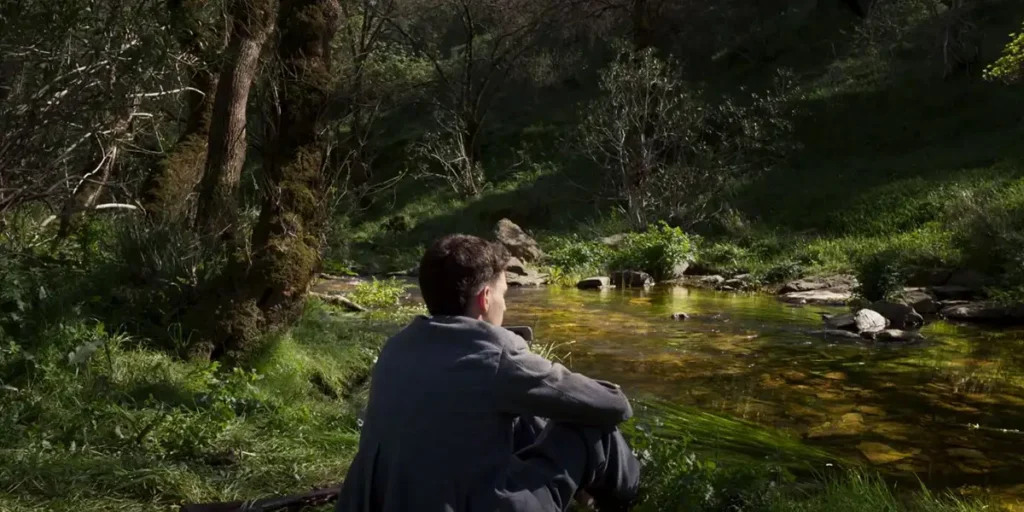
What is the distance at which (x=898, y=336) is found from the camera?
419 inches

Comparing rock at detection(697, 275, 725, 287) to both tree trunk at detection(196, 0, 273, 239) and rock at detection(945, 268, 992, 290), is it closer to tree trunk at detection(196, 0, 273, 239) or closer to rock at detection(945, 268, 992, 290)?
rock at detection(945, 268, 992, 290)

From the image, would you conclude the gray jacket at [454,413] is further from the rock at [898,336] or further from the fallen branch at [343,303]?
the rock at [898,336]

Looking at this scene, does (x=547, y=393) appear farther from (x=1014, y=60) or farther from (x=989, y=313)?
(x=1014, y=60)

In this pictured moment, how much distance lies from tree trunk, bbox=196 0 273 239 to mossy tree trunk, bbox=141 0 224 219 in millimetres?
179

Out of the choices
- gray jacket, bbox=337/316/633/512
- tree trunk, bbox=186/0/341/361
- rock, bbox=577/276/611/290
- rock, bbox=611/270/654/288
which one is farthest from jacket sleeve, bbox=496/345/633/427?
rock, bbox=611/270/654/288

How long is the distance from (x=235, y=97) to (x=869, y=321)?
736cm

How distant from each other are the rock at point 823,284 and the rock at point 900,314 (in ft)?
10.8

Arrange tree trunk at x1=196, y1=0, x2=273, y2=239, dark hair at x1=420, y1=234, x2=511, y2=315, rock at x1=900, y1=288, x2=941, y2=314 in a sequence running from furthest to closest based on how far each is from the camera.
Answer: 1. rock at x1=900, y1=288, x2=941, y2=314
2. tree trunk at x1=196, y1=0, x2=273, y2=239
3. dark hair at x1=420, y1=234, x2=511, y2=315

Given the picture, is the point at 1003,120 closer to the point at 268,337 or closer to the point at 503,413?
the point at 268,337

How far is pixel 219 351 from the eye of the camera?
663 cm

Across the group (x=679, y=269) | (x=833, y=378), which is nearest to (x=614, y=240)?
(x=679, y=269)

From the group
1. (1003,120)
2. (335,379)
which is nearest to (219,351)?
(335,379)

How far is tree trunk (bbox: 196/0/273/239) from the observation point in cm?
831

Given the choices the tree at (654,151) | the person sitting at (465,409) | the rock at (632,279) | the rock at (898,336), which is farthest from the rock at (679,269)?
the person sitting at (465,409)
